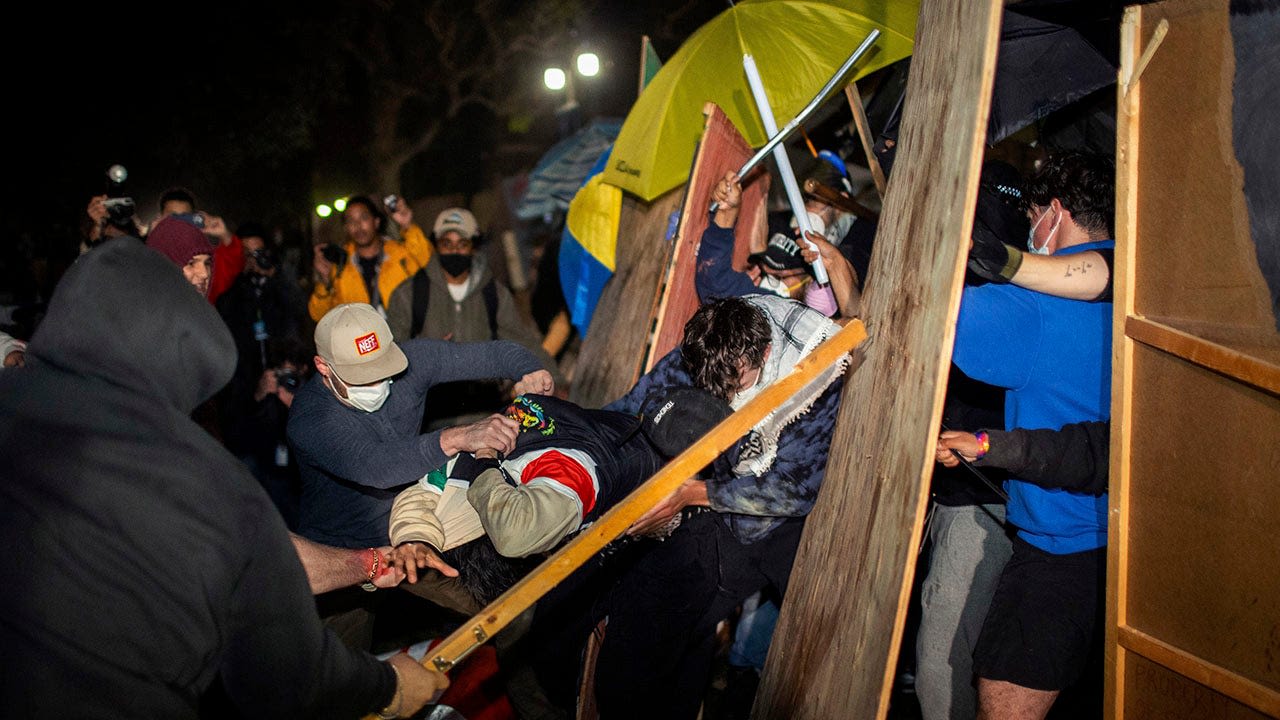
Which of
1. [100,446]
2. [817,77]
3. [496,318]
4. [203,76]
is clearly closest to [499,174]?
[203,76]

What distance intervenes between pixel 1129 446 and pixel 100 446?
7.55ft

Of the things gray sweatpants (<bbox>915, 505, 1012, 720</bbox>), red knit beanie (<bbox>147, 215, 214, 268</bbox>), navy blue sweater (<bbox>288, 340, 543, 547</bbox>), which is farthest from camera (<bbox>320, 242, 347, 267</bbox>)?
gray sweatpants (<bbox>915, 505, 1012, 720</bbox>)

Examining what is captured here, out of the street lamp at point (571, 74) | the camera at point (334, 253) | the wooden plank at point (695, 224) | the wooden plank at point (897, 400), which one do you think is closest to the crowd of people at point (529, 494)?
the wooden plank at point (695, 224)

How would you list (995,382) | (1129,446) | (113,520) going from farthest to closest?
(995,382) < (1129,446) < (113,520)

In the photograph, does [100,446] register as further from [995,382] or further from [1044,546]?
[1044,546]

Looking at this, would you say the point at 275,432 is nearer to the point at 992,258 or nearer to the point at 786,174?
the point at 786,174

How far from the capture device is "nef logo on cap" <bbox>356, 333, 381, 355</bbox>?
309 centimetres

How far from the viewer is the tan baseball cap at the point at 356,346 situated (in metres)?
3.09

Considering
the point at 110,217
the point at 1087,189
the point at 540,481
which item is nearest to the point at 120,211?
the point at 110,217

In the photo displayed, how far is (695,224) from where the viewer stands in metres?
4.03

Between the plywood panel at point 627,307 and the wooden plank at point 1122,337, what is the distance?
235cm

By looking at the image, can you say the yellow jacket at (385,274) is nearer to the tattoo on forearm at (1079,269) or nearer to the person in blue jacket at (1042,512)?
the person in blue jacket at (1042,512)

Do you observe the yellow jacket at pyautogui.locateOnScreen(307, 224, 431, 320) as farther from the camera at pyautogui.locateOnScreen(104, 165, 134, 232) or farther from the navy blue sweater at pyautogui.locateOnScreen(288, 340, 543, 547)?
the navy blue sweater at pyautogui.locateOnScreen(288, 340, 543, 547)

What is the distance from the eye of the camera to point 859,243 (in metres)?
3.76
